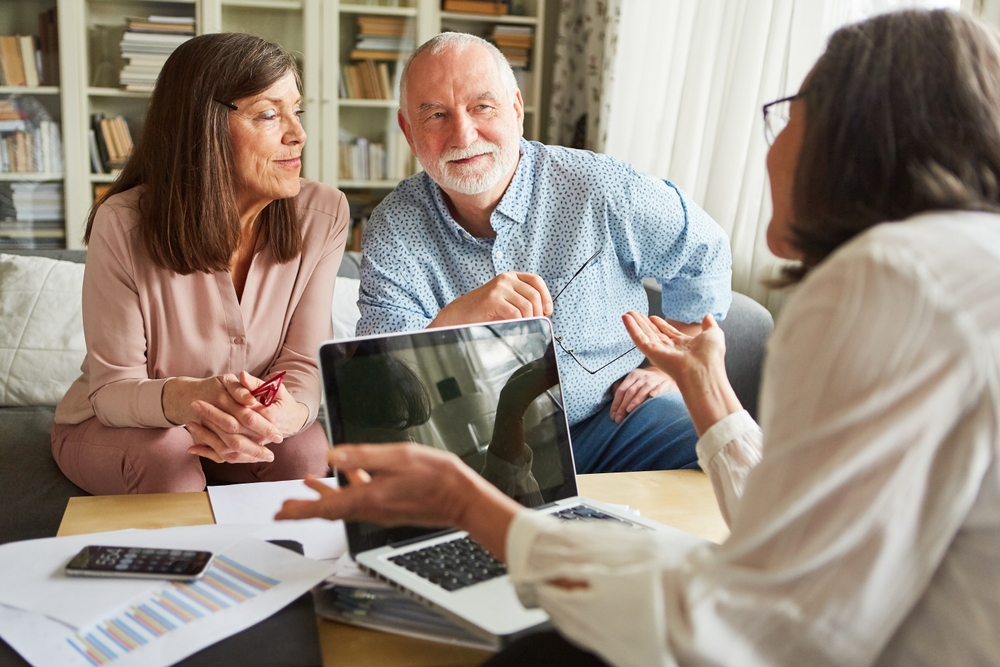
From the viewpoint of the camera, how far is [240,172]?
163cm

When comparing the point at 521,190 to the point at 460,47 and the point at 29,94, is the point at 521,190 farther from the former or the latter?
the point at 29,94

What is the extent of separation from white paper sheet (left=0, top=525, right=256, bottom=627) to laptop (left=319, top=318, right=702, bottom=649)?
212 mm

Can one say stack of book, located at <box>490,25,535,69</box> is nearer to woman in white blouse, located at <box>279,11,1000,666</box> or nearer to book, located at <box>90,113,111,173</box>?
book, located at <box>90,113,111,173</box>

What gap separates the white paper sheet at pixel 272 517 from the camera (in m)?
1.04

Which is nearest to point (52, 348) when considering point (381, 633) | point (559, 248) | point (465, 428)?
point (559, 248)

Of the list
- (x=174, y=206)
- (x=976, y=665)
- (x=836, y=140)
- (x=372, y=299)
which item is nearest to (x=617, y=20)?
(x=372, y=299)

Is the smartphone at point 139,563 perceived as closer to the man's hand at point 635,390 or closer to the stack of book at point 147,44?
the man's hand at point 635,390

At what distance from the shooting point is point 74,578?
0.89 m

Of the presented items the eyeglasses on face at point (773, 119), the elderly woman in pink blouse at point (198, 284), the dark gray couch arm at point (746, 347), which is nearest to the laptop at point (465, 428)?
the eyeglasses on face at point (773, 119)

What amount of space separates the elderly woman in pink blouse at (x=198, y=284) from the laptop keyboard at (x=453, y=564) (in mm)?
560

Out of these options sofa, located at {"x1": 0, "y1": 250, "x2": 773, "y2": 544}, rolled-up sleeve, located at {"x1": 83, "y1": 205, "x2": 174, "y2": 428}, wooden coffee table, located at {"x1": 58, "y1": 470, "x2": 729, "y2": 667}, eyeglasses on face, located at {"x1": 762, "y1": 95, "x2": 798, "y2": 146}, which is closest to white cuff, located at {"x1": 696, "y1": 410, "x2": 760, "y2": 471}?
wooden coffee table, located at {"x1": 58, "y1": 470, "x2": 729, "y2": 667}

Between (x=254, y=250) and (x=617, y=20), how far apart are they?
2113 mm

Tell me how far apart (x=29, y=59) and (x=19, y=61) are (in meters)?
0.04

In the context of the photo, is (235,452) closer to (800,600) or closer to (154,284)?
(154,284)
